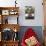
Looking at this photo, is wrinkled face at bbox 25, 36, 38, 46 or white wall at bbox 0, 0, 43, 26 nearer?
wrinkled face at bbox 25, 36, 38, 46

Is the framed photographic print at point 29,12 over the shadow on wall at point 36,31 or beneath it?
over

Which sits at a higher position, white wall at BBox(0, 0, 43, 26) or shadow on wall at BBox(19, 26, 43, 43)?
white wall at BBox(0, 0, 43, 26)

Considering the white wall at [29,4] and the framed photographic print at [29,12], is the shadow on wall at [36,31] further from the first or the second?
the framed photographic print at [29,12]

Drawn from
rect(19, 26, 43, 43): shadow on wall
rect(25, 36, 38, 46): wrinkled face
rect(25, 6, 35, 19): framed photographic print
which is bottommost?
rect(25, 36, 38, 46): wrinkled face

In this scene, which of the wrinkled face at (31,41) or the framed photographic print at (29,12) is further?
the framed photographic print at (29,12)

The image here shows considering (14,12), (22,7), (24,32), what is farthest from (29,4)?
(24,32)

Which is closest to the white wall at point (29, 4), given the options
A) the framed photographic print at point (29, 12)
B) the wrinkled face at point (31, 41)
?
the framed photographic print at point (29, 12)

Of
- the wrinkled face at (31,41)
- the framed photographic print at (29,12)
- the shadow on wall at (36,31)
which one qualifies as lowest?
the wrinkled face at (31,41)

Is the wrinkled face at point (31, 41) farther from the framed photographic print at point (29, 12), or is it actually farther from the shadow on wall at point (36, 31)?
the framed photographic print at point (29, 12)

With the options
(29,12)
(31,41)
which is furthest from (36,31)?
(29,12)

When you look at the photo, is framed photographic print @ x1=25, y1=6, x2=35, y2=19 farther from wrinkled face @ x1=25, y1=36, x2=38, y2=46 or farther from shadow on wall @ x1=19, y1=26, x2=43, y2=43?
wrinkled face @ x1=25, y1=36, x2=38, y2=46

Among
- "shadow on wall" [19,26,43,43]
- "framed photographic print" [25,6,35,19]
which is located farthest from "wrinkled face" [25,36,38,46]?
"framed photographic print" [25,6,35,19]

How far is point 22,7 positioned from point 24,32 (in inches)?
33.4

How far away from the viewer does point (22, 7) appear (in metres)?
5.38
